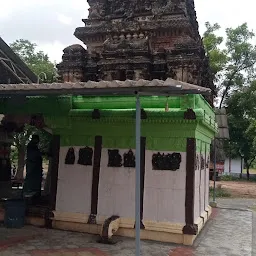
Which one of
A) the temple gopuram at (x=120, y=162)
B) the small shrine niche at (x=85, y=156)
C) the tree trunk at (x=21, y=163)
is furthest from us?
the tree trunk at (x=21, y=163)

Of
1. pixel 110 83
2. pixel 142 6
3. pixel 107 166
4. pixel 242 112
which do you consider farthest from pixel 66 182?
pixel 242 112

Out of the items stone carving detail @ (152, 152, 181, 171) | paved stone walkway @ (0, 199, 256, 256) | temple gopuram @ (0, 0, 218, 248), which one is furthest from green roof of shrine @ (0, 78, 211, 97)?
paved stone walkway @ (0, 199, 256, 256)

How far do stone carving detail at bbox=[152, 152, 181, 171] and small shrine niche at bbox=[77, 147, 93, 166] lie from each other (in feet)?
5.20

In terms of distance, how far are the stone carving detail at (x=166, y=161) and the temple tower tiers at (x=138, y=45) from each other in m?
3.98

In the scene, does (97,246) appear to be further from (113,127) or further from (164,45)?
(164,45)

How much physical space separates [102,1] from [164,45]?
3381 mm

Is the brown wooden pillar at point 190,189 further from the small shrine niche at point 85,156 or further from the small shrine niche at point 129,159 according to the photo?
the small shrine niche at point 85,156

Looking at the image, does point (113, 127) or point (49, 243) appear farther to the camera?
point (113, 127)

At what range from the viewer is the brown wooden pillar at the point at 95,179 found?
840 cm

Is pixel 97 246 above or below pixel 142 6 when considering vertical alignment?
below

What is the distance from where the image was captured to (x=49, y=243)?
733 centimetres

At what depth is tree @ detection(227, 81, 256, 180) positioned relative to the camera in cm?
3113

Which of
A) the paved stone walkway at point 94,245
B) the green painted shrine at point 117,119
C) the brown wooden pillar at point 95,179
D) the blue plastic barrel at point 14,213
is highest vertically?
the green painted shrine at point 117,119

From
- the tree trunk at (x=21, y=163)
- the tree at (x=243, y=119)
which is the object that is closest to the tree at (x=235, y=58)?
the tree at (x=243, y=119)
